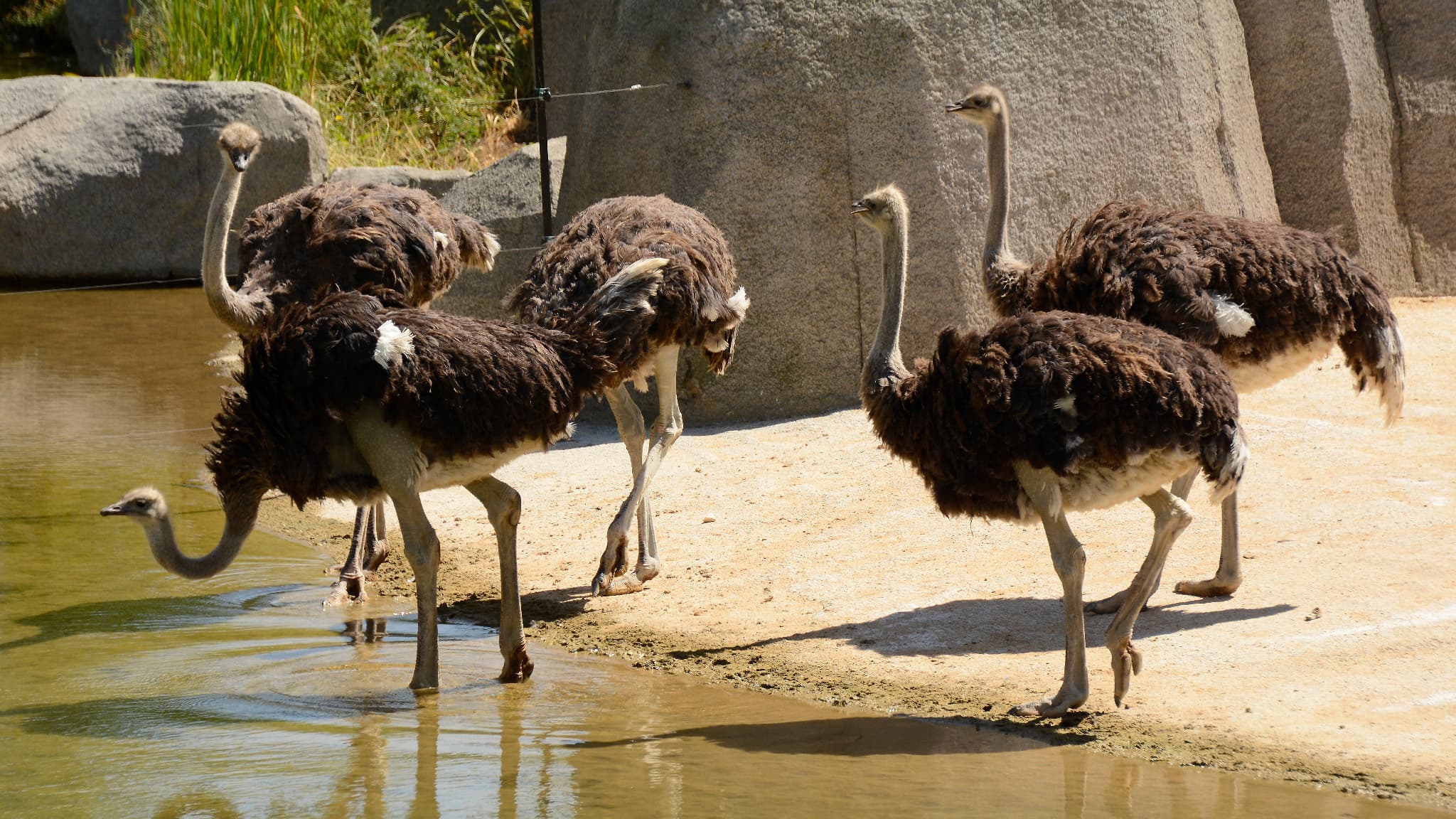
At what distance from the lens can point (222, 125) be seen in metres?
12.4

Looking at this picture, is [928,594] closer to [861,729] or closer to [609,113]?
[861,729]

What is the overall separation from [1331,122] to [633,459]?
5620mm

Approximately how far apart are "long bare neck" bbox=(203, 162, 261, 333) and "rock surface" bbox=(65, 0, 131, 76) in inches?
517

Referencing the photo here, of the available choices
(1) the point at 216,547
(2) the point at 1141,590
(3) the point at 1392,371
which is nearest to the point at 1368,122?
(3) the point at 1392,371

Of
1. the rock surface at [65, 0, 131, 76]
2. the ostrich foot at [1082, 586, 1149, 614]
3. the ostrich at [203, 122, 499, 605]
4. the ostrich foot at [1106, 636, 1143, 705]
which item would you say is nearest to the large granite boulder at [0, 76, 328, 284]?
the ostrich at [203, 122, 499, 605]

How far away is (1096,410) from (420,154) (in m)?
10.9

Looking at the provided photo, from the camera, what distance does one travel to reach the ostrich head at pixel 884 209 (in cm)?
551

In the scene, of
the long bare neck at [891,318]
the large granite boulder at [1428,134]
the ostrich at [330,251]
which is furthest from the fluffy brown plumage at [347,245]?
the large granite boulder at [1428,134]

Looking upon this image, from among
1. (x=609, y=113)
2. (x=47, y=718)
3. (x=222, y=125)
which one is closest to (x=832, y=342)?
(x=609, y=113)

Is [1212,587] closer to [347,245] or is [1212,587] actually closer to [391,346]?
[391,346]

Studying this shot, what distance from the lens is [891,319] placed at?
211 inches

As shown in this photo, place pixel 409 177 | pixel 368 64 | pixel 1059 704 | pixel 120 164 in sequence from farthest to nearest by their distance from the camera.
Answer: pixel 368 64 → pixel 120 164 → pixel 409 177 → pixel 1059 704

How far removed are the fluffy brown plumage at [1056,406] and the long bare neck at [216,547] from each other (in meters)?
2.19

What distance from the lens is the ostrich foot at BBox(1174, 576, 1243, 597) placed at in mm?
5793
